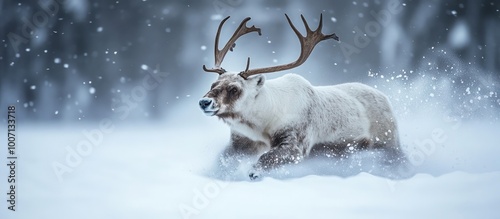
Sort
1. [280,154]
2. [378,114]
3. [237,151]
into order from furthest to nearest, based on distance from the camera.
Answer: [378,114] → [237,151] → [280,154]

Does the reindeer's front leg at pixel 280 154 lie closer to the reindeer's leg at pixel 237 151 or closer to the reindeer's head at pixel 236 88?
the reindeer's leg at pixel 237 151

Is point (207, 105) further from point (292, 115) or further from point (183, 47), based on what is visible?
point (183, 47)

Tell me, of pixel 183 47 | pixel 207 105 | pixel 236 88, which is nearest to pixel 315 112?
pixel 236 88

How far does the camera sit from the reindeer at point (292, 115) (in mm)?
2988

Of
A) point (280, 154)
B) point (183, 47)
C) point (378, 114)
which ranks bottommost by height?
point (280, 154)

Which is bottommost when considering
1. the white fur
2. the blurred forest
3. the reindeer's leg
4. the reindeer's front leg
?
the reindeer's front leg

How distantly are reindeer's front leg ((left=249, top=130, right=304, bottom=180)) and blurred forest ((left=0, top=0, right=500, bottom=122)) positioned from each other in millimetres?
1621

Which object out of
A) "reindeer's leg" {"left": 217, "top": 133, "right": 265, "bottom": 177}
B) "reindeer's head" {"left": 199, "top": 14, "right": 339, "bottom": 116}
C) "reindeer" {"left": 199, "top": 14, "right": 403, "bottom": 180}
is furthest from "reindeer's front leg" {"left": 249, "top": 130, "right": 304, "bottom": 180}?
"reindeer's head" {"left": 199, "top": 14, "right": 339, "bottom": 116}

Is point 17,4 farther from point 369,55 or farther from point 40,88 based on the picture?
point 369,55

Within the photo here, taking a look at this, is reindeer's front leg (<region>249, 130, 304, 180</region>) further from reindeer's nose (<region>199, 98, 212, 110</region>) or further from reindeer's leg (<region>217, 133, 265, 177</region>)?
reindeer's nose (<region>199, 98, 212, 110</region>)

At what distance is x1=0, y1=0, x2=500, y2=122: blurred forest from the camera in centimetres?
478

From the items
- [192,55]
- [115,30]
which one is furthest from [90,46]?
[192,55]

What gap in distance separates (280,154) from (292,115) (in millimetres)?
309

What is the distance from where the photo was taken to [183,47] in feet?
17.6
